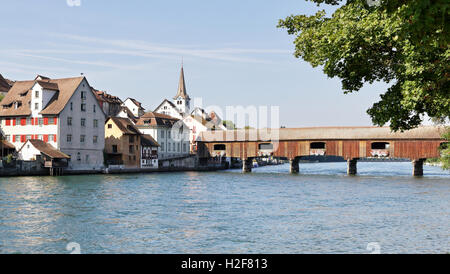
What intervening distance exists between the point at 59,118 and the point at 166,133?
26918 mm

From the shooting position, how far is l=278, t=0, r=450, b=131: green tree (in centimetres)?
1086

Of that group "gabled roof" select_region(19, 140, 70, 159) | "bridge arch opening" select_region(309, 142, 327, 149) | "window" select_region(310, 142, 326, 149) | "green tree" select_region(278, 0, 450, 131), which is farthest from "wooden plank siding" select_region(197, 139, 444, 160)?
"green tree" select_region(278, 0, 450, 131)

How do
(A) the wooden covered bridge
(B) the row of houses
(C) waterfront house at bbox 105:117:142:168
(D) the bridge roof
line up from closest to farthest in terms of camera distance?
(B) the row of houses → (D) the bridge roof → (A) the wooden covered bridge → (C) waterfront house at bbox 105:117:142:168

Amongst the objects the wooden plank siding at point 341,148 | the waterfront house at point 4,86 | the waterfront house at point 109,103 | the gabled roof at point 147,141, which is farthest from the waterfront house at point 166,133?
the waterfront house at point 4,86

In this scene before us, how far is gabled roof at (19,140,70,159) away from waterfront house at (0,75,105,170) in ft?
2.76

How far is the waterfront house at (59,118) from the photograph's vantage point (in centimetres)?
5547

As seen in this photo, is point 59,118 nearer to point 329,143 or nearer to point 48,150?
point 48,150

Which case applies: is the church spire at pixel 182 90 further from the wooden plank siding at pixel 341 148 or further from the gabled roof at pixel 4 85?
the gabled roof at pixel 4 85

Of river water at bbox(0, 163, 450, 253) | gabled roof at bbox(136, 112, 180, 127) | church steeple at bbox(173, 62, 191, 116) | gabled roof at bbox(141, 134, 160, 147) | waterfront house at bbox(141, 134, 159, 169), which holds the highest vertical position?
church steeple at bbox(173, 62, 191, 116)

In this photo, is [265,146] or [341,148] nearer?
[341,148]

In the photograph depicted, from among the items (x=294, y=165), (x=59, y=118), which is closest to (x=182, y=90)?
(x=294, y=165)

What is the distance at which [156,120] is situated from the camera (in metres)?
78.3

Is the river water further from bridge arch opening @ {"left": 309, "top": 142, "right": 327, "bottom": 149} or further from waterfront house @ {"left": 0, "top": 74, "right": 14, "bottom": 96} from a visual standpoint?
waterfront house @ {"left": 0, "top": 74, "right": 14, "bottom": 96}

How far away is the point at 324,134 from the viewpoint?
64562mm
